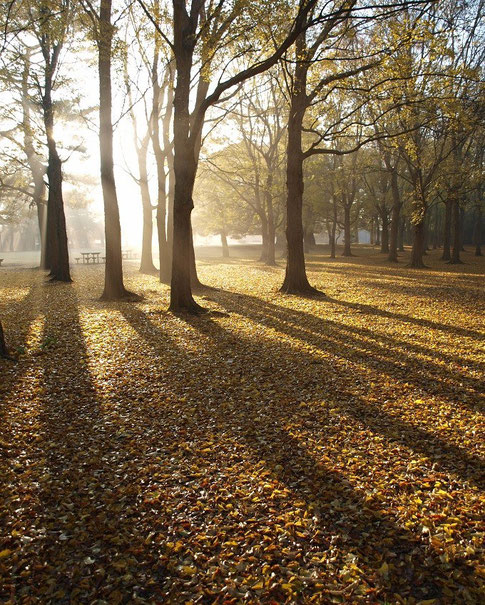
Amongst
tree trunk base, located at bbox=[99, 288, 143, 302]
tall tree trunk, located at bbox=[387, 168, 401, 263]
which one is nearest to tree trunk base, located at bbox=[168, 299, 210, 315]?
tree trunk base, located at bbox=[99, 288, 143, 302]

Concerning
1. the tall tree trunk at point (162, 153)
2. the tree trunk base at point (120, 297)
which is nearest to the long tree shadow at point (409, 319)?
the tree trunk base at point (120, 297)

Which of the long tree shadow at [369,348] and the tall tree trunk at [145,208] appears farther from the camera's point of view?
the tall tree trunk at [145,208]

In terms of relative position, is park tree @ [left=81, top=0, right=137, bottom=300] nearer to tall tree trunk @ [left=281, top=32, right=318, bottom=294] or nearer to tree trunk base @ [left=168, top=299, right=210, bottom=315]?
tree trunk base @ [left=168, top=299, right=210, bottom=315]

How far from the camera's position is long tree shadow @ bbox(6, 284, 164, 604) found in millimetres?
2613

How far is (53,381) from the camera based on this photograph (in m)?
6.19

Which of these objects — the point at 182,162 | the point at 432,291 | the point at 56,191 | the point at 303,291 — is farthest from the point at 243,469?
the point at 56,191

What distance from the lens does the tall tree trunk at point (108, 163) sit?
11758mm

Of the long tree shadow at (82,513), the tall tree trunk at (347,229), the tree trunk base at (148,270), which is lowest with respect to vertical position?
the long tree shadow at (82,513)

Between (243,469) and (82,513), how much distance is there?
1.47 meters

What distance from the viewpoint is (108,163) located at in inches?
504

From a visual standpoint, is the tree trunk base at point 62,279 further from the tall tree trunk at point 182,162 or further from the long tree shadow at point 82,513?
the long tree shadow at point 82,513

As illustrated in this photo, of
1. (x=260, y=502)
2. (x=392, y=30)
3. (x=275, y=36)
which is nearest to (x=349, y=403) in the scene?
(x=260, y=502)

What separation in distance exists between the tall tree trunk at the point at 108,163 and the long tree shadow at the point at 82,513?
8101mm

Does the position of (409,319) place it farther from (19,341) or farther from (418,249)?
(418,249)
